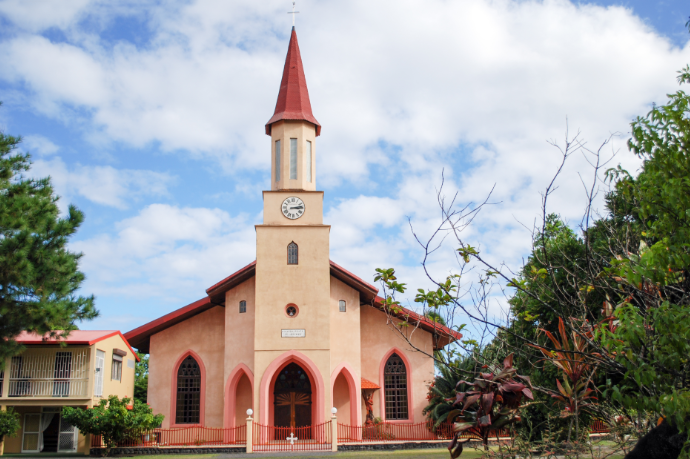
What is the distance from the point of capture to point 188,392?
23969mm

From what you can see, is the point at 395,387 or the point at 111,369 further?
the point at 111,369

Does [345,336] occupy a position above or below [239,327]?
below

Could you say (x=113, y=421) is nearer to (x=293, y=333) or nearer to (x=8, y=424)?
(x=8, y=424)

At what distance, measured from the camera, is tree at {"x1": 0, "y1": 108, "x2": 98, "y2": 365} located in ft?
46.4

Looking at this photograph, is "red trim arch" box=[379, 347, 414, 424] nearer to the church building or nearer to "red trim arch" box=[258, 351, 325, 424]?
the church building

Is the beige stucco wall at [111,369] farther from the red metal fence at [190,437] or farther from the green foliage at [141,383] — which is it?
the green foliage at [141,383]

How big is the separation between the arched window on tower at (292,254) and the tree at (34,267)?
879cm

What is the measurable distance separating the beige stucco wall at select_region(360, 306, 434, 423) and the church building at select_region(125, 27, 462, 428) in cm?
4

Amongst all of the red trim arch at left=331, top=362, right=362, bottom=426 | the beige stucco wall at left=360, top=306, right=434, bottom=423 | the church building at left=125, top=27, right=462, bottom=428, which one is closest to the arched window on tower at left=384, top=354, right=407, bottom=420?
the church building at left=125, top=27, right=462, bottom=428

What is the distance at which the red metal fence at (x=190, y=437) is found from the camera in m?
20.8

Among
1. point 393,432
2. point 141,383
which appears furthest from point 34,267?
point 141,383

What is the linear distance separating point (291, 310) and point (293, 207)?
4.11m

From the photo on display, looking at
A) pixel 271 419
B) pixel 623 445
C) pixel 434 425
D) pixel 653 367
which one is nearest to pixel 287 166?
pixel 271 419

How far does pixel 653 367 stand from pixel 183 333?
21936 mm
